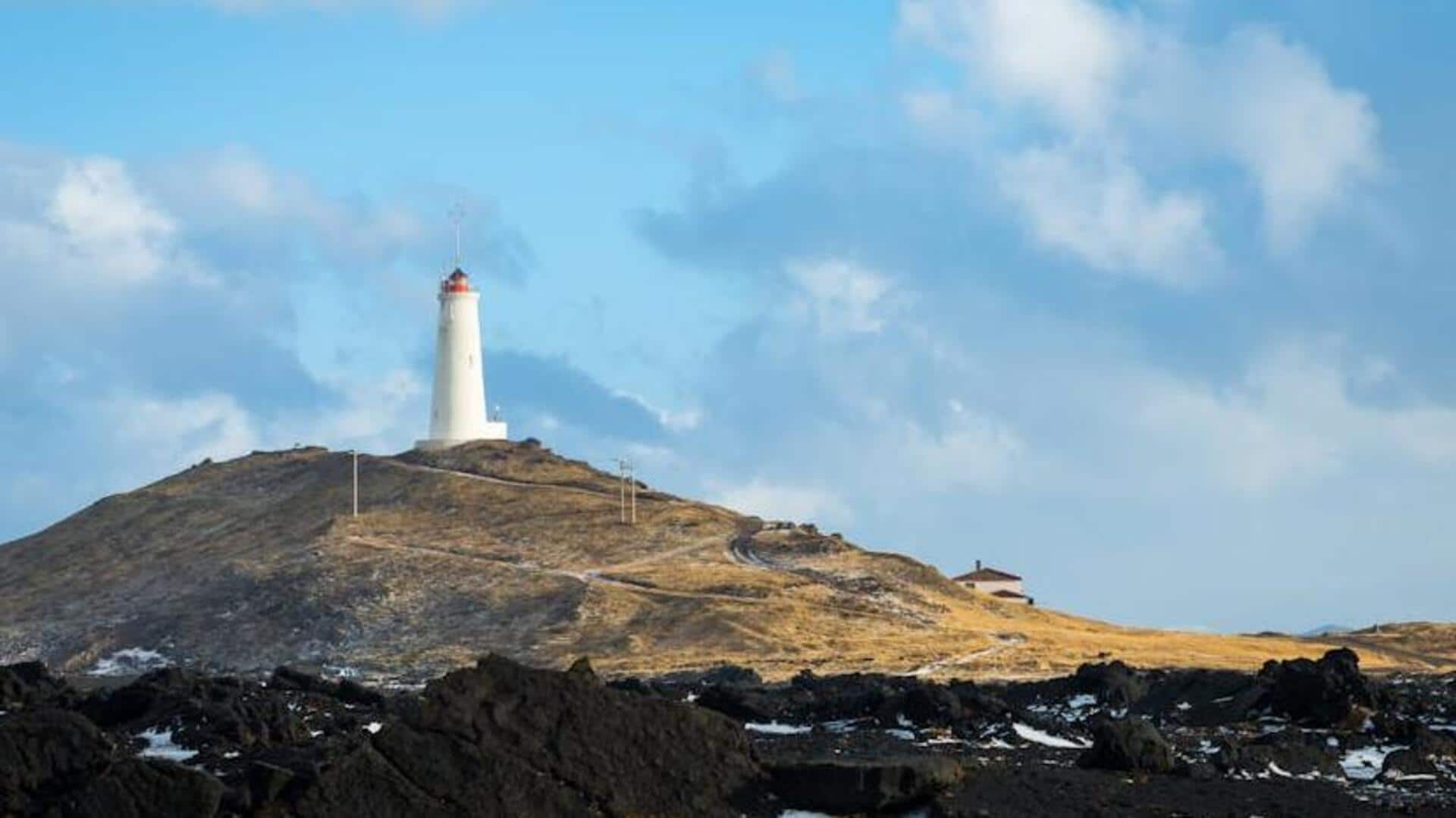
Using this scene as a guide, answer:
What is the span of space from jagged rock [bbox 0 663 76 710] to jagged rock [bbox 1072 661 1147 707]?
23.6m

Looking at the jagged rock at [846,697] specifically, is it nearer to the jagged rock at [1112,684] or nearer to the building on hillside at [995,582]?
the jagged rock at [1112,684]

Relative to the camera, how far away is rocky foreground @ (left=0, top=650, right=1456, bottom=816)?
3562 cm

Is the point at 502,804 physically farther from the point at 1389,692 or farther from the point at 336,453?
the point at 336,453

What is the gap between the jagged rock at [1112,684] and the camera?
192 feet

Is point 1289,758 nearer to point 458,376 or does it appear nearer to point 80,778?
point 80,778

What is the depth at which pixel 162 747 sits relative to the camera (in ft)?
145

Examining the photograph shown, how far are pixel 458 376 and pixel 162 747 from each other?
329ft

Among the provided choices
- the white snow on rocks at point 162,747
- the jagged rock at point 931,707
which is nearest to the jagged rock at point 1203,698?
the jagged rock at point 931,707

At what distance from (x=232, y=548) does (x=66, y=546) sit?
50.7 feet

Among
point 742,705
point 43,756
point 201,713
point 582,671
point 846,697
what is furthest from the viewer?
point 846,697

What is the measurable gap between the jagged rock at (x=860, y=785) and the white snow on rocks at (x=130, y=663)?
256 feet

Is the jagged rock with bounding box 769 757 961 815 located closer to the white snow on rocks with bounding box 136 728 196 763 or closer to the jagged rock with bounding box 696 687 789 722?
the white snow on rocks with bounding box 136 728 196 763

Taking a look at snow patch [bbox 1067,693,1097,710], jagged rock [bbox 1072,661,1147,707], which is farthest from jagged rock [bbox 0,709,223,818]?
jagged rock [bbox 1072,661,1147,707]

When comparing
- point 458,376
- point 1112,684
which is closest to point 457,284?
point 458,376
